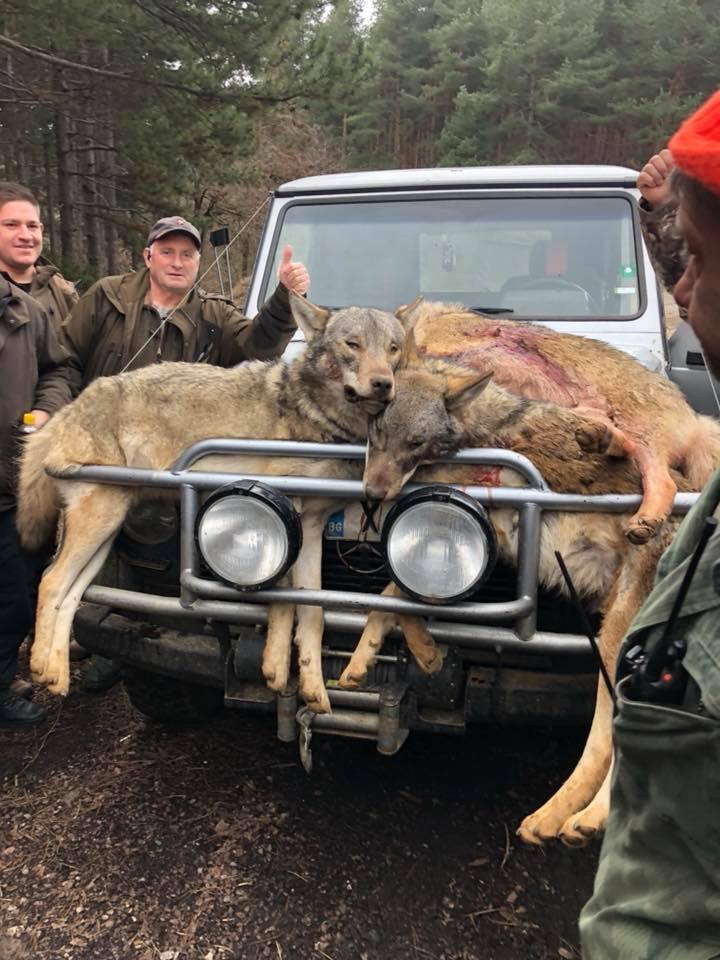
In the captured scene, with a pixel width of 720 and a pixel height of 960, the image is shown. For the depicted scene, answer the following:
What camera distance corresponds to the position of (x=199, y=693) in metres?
3.53

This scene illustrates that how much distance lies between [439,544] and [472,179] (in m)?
2.90

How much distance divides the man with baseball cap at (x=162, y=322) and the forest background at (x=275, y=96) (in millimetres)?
6190

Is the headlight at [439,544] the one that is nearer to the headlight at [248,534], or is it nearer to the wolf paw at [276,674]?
the headlight at [248,534]

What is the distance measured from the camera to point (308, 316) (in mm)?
3104

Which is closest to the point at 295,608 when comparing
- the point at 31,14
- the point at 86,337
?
the point at 86,337

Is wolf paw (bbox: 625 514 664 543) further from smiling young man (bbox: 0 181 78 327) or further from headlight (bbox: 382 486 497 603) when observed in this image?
smiling young man (bbox: 0 181 78 327)

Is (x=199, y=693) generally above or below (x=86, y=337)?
below

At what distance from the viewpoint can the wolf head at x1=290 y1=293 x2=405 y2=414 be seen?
2617 millimetres

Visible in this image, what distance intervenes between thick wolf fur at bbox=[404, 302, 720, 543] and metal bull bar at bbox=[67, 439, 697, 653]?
0.16 meters

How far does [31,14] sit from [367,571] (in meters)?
10.1

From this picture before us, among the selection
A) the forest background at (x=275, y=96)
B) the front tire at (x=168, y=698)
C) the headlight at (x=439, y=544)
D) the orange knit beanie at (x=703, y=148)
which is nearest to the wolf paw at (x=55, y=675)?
the front tire at (x=168, y=698)

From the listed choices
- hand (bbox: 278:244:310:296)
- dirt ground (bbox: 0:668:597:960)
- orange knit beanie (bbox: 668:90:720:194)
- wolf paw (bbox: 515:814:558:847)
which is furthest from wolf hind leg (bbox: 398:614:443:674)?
hand (bbox: 278:244:310:296)

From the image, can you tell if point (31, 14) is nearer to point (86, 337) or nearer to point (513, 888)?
point (86, 337)

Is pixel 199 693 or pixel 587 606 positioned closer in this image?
Result: pixel 587 606
